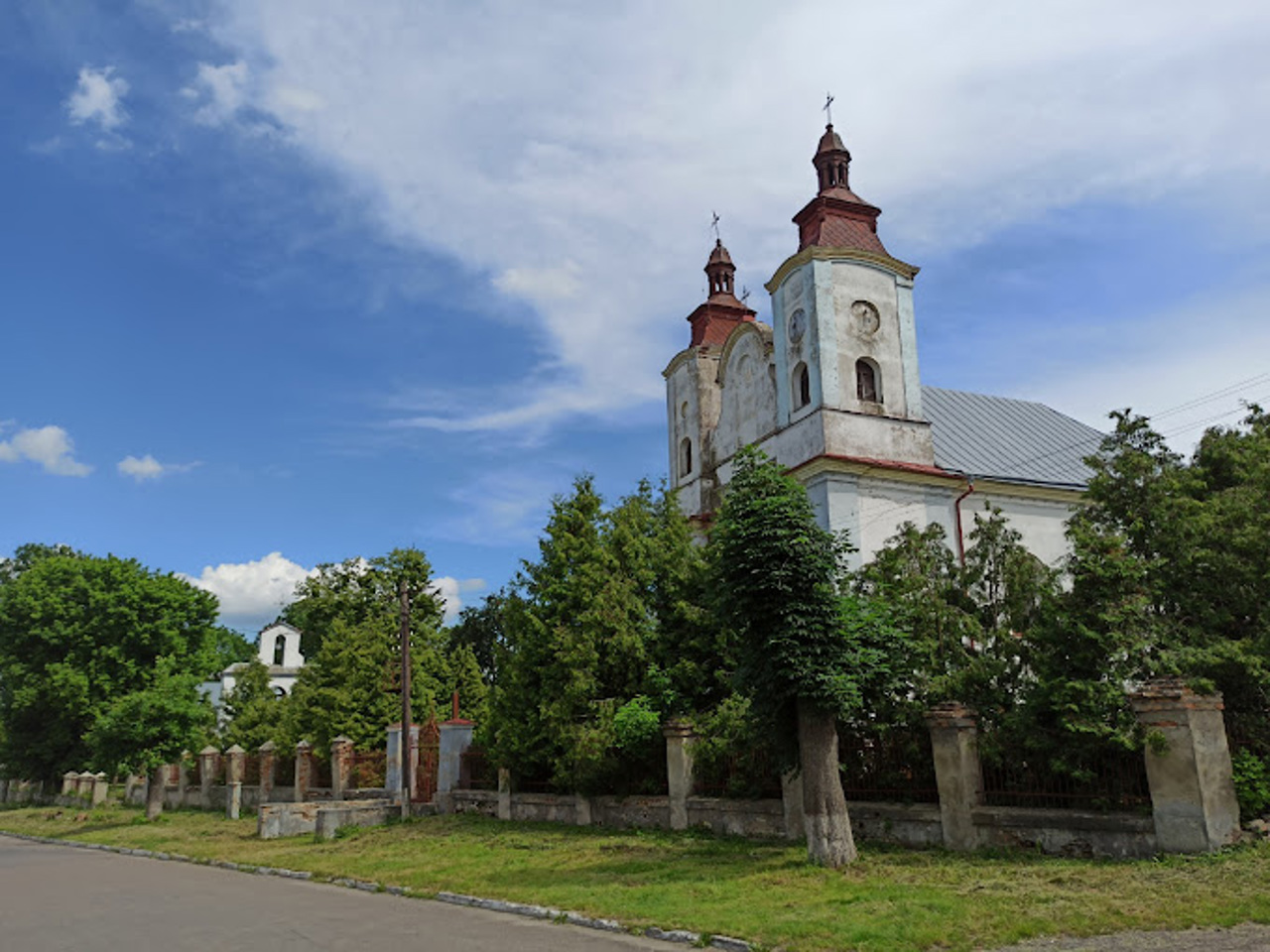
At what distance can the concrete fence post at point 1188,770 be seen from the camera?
9633 mm

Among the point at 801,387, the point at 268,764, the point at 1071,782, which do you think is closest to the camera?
the point at 1071,782

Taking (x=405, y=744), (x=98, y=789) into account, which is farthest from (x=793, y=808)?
(x=98, y=789)

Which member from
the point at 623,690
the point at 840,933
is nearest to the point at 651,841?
the point at 623,690

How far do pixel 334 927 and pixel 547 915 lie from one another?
2006mm

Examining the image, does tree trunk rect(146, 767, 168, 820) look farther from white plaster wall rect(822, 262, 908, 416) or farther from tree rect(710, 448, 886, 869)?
tree rect(710, 448, 886, 869)

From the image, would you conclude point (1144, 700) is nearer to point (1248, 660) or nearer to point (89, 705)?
point (1248, 660)

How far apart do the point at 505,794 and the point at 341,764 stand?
7721mm

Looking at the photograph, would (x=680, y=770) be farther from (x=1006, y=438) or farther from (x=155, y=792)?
(x=155, y=792)

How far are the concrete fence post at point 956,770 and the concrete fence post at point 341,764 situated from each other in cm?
1779

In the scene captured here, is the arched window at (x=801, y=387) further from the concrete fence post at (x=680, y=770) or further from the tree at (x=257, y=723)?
the tree at (x=257, y=723)

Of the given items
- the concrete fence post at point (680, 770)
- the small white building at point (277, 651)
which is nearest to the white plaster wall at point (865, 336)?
the concrete fence post at point (680, 770)

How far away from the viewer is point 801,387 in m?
24.5

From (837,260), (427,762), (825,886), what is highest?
(837,260)

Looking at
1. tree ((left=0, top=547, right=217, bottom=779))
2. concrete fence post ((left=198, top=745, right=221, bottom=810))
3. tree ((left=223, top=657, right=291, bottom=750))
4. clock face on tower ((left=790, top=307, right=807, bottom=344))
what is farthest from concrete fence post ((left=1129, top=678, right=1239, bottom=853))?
tree ((left=0, top=547, right=217, bottom=779))
